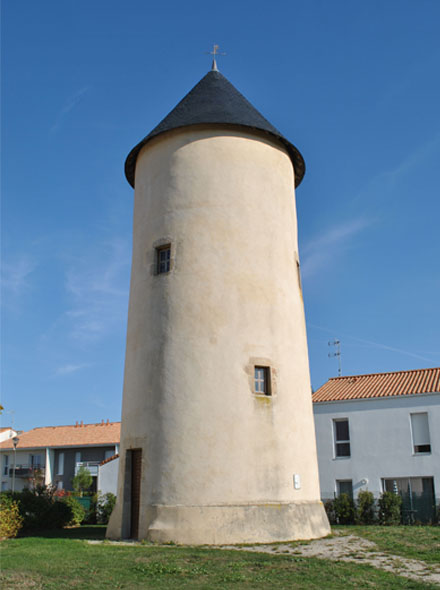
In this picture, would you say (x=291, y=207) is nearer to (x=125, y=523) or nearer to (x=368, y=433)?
(x=125, y=523)

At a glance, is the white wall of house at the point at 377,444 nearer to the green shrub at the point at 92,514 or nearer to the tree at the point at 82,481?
the green shrub at the point at 92,514

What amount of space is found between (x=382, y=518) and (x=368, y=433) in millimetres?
4022

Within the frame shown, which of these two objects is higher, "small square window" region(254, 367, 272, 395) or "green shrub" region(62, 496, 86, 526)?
"small square window" region(254, 367, 272, 395)

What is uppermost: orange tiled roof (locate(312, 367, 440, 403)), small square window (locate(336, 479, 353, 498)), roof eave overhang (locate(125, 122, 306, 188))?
roof eave overhang (locate(125, 122, 306, 188))

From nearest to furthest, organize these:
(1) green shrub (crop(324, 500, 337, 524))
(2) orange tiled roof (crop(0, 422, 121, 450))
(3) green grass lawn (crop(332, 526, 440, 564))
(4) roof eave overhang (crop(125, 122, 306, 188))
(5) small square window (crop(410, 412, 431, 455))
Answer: (3) green grass lawn (crop(332, 526, 440, 564))
(4) roof eave overhang (crop(125, 122, 306, 188))
(1) green shrub (crop(324, 500, 337, 524))
(5) small square window (crop(410, 412, 431, 455))
(2) orange tiled roof (crop(0, 422, 121, 450))

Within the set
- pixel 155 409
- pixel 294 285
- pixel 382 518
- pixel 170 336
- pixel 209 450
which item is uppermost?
pixel 294 285

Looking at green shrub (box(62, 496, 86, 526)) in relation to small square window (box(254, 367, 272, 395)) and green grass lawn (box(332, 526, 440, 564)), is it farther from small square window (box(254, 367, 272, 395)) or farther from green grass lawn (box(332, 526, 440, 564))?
green grass lawn (box(332, 526, 440, 564))

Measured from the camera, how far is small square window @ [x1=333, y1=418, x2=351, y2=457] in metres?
26.2

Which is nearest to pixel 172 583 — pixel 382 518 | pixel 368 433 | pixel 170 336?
pixel 170 336

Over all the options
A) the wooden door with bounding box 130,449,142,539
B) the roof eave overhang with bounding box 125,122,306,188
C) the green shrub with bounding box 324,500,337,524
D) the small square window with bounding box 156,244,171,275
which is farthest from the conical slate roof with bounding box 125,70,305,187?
the green shrub with bounding box 324,500,337,524

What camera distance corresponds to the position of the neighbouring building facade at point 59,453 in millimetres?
45125

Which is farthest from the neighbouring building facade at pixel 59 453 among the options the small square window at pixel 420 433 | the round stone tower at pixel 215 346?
the round stone tower at pixel 215 346

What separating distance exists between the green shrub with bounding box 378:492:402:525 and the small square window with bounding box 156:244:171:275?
13145 mm

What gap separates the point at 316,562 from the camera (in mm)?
10570
